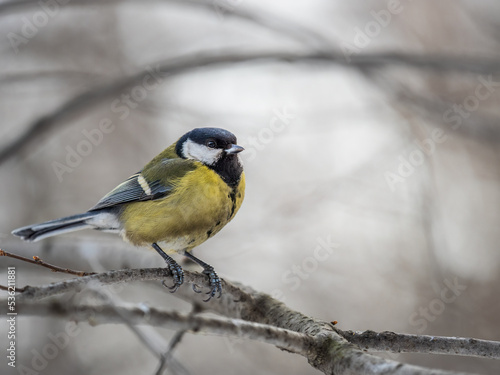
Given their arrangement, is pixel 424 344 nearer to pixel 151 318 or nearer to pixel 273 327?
pixel 273 327

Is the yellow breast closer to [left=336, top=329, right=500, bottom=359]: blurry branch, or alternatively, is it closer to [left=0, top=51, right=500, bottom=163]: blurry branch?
[left=0, top=51, right=500, bottom=163]: blurry branch

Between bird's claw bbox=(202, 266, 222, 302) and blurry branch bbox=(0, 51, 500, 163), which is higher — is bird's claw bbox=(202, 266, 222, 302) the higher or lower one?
the lower one

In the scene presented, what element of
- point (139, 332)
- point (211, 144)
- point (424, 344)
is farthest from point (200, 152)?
point (424, 344)

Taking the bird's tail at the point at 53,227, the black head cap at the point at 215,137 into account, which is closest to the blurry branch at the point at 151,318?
the black head cap at the point at 215,137

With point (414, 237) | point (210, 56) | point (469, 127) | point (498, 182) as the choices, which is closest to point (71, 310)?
point (210, 56)

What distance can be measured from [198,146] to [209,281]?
0.80m

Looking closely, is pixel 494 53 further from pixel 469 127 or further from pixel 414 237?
pixel 469 127

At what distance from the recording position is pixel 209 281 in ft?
8.27

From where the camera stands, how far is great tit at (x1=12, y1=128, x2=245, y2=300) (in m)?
2.64

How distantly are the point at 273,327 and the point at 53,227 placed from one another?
1737mm

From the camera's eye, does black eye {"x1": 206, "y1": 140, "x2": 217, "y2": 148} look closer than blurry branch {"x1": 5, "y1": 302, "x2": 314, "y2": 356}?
No

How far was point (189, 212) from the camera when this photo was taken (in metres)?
2.63

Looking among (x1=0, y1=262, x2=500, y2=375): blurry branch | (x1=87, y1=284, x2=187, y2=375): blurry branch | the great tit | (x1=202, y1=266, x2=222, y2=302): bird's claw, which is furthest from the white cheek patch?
(x1=87, y1=284, x2=187, y2=375): blurry branch

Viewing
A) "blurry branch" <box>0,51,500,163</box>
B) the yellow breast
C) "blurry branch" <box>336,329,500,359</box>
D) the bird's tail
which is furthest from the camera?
"blurry branch" <box>0,51,500,163</box>
